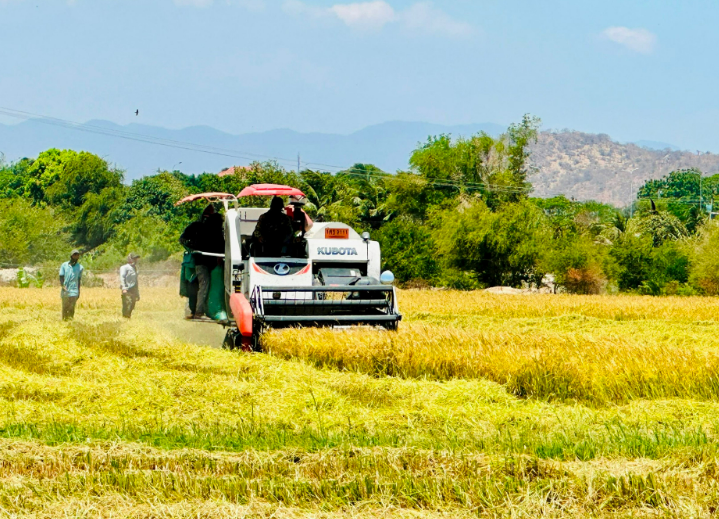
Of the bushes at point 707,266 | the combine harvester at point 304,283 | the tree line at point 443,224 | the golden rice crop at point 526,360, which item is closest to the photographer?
the golden rice crop at point 526,360

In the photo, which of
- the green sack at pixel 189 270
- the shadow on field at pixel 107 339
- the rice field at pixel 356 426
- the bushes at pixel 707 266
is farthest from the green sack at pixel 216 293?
the bushes at pixel 707 266

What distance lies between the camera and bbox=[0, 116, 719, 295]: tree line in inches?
1663

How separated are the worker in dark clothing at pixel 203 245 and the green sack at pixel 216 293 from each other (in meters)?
0.08

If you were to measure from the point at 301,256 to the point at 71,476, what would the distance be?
8.45m

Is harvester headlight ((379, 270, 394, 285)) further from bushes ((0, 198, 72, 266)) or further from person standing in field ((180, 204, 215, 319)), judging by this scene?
bushes ((0, 198, 72, 266))

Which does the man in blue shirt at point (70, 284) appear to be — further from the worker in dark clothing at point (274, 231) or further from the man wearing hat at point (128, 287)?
the worker in dark clothing at point (274, 231)

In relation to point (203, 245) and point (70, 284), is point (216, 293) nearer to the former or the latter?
point (203, 245)

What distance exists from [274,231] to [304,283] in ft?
3.25

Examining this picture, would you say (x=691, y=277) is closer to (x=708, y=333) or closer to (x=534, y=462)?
(x=708, y=333)

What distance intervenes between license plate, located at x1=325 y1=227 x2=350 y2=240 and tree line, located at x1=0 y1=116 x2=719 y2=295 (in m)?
27.2

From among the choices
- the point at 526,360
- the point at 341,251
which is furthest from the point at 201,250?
the point at 526,360

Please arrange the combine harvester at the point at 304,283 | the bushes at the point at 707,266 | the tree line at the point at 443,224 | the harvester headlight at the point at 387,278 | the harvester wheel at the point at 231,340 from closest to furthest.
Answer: the combine harvester at the point at 304,283
the harvester wheel at the point at 231,340
the harvester headlight at the point at 387,278
the bushes at the point at 707,266
the tree line at the point at 443,224

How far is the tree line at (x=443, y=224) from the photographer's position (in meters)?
42.2


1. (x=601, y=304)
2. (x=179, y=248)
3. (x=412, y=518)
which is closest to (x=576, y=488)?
(x=412, y=518)
